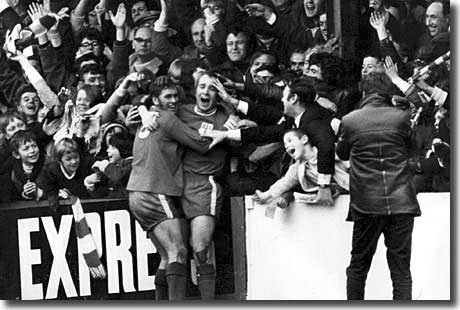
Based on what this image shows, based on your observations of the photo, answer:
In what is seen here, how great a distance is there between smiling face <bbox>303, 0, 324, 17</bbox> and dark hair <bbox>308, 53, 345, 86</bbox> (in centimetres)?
27

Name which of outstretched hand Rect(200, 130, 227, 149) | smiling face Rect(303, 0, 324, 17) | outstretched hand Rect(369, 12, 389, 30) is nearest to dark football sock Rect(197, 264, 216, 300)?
outstretched hand Rect(200, 130, 227, 149)

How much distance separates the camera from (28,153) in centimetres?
701

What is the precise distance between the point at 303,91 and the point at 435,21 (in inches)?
37.4

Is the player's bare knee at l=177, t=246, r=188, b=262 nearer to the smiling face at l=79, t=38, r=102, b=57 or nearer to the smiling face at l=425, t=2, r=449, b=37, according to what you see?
the smiling face at l=79, t=38, r=102, b=57

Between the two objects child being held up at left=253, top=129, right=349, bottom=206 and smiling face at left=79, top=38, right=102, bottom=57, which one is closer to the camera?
child being held up at left=253, top=129, right=349, bottom=206

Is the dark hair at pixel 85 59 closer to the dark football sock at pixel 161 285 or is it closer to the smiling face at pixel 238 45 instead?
the smiling face at pixel 238 45

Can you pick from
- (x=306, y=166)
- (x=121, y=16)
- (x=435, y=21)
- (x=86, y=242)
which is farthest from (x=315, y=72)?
(x=86, y=242)

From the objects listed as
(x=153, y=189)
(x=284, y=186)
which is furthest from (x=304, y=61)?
(x=153, y=189)

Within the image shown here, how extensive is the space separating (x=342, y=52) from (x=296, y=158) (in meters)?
0.75

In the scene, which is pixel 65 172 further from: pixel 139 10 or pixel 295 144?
pixel 295 144

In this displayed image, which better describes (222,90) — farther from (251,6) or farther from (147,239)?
(147,239)

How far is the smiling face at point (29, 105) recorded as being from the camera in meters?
7.00

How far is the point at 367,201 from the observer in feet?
21.7

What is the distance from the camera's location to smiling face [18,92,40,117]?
23.0 feet
